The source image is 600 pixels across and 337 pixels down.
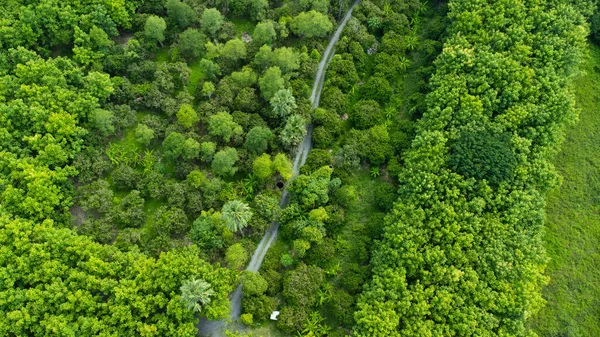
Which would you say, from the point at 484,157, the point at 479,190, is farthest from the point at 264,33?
the point at 479,190

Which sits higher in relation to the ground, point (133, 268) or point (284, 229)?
point (284, 229)

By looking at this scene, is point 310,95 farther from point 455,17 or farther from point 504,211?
point 504,211

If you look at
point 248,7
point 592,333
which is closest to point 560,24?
point 592,333

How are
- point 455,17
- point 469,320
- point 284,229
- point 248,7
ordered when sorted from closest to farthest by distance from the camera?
point 469,320, point 284,229, point 455,17, point 248,7

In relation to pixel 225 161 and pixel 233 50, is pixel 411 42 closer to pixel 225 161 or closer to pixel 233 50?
pixel 233 50

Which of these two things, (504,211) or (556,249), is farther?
(556,249)

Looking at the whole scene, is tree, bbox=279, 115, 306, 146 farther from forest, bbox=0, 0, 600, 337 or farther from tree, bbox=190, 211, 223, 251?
tree, bbox=190, 211, 223, 251

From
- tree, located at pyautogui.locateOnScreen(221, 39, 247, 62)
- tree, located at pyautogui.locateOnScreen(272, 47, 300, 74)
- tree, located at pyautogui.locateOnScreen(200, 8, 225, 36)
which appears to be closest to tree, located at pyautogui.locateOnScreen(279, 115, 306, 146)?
tree, located at pyautogui.locateOnScreen(272, 47, 300, 74)

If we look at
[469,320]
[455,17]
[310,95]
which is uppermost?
[455,17]
